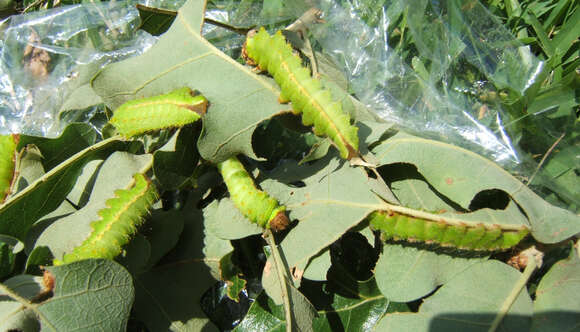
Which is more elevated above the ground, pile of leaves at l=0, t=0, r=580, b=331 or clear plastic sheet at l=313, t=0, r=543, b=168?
clear plastic sheet at l=313, t=0, r=543, b=168

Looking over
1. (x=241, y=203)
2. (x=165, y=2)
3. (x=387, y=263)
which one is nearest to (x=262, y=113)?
(x=241, y=203)

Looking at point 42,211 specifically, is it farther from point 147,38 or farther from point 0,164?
point 147,38

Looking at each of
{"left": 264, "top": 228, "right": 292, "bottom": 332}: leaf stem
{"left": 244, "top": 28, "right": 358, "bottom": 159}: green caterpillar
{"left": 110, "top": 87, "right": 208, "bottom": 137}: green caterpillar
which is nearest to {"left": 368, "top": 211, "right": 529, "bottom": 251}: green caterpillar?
{"left": 244, "top": 28, "right": 358, "bottom": 159}: green caterpillar

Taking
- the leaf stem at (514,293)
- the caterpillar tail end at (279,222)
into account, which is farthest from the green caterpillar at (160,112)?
the leaf stem at (514,293)

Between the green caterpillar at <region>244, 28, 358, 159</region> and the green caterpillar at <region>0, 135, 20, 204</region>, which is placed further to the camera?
the green caterpillar at <region>0, 135, 20, 204</region>

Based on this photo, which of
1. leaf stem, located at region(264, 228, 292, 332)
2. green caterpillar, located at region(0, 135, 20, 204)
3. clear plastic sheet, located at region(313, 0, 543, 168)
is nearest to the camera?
leaf stem, located at region(264, 228, 292, 332)

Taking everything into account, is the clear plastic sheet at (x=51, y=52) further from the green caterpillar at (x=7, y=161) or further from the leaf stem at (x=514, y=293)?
the leaf stem at (x=514, y=293)

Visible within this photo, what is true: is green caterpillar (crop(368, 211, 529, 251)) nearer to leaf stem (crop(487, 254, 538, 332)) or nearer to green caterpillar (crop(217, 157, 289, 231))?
leaf stem (crop(487, 254, 538, 332))
